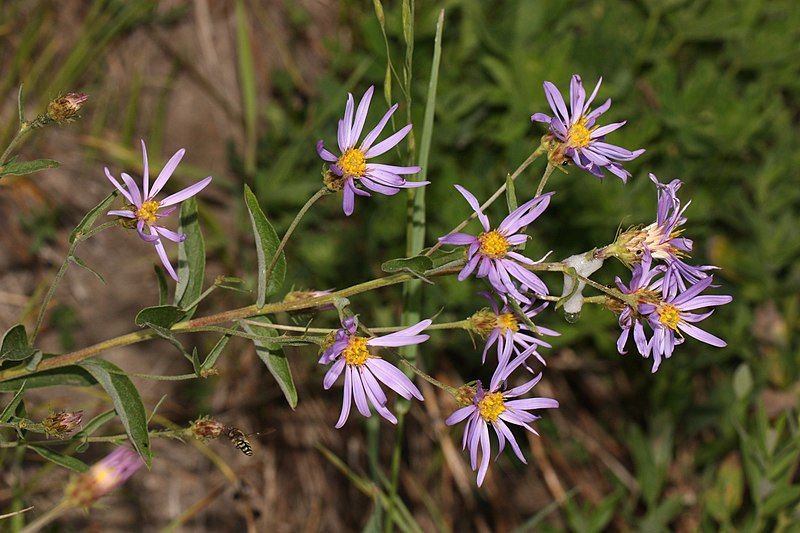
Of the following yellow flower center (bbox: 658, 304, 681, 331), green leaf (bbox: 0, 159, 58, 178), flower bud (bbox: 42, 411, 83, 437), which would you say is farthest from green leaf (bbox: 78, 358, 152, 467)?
yellow flower center (bbox: 658, 304, 681, 331)

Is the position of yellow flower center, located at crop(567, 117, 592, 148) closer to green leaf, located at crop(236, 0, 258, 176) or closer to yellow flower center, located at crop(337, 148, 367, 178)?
yellow flower center, located at crop(337, 148, 367, 178)

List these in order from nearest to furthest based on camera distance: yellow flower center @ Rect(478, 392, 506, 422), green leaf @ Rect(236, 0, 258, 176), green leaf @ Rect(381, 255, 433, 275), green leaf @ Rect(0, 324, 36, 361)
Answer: green leaf @ Rect(381, 255, 433, 275) → green leaf @ Rect(0, 324, 36, 361) → yellow flower center @ Rect(478, 392, 506, 422) → green leaf @ Rect(236, 0, 258, 176)

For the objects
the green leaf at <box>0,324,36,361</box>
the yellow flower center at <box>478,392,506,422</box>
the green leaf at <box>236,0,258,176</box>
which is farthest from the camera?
the green leaf at <box>236,0,258,176</box>

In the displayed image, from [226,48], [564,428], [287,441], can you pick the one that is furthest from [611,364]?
[226,48]

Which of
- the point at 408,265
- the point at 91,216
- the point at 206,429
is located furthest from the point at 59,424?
the point at 408,265

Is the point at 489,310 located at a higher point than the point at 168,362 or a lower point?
lower

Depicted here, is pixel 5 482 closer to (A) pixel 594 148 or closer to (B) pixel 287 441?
(B) pixel 287 441

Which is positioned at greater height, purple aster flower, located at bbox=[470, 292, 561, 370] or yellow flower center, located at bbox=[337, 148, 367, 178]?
yellow flower center, located at bbox=[337, 148, 367, 178]

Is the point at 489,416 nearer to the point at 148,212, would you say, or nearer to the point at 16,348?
the point at 148,212
